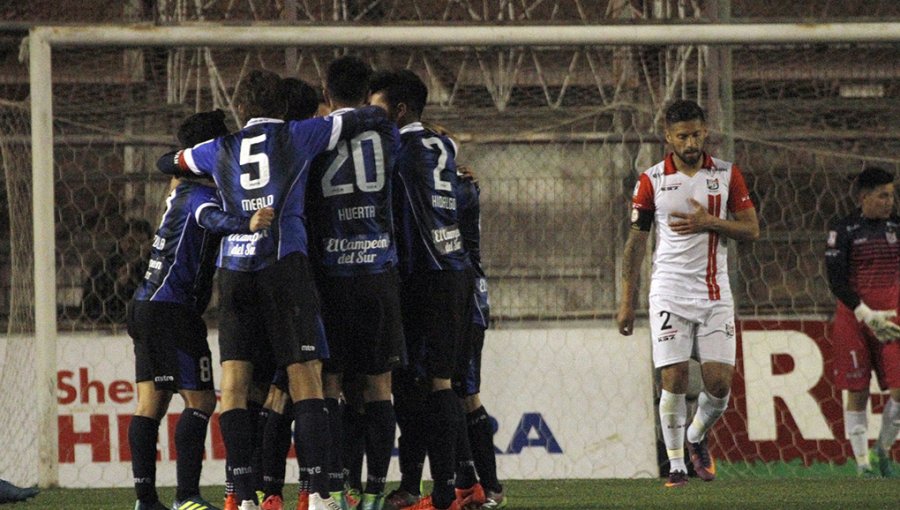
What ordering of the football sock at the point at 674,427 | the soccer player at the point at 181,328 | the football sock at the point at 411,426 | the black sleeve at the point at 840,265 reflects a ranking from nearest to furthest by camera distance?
the soccer player at the point at 181,328 → the football sock at the point at 411,426 → the football sock at the point at 674,427 → the black sleeve at the point at 840,265

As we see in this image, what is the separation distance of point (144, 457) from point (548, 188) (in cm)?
441

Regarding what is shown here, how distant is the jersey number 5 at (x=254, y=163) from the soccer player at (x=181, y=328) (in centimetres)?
42

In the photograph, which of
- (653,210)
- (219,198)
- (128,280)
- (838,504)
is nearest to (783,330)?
(653,210)

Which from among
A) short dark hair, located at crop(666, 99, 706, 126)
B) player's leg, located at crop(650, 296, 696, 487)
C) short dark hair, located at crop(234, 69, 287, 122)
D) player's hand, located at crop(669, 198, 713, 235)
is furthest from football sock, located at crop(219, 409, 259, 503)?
short dark hair, located at crop(666, 99, 706, 126)

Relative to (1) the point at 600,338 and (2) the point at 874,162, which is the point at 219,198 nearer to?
(1) the point at 600,338

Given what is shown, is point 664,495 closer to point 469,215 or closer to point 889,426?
point 469,215

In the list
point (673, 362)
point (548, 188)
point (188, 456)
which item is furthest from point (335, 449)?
point (548, 188)

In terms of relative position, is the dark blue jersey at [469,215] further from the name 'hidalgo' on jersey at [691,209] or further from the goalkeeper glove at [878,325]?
the goalkeeper glove at [878,325]

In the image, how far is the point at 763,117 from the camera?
10.3 meters

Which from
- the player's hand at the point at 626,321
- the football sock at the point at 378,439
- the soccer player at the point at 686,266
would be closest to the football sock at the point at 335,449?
the football sock at the point at 378,439

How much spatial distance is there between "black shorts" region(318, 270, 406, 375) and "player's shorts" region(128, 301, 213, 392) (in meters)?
0.63

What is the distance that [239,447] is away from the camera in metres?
5.44

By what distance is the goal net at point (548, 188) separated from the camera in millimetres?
9273

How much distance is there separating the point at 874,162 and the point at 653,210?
3.43 m
